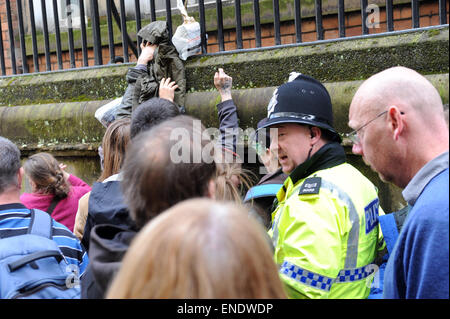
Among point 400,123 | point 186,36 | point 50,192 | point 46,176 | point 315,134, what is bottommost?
point 50,192

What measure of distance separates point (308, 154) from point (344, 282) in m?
0.67

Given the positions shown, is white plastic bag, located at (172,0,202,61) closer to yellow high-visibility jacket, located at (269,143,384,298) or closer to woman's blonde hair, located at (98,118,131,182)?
woman's blonde hair, located at (98,118,131,182)

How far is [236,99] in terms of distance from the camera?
3861 millimetres

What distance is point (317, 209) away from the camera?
2131 mm

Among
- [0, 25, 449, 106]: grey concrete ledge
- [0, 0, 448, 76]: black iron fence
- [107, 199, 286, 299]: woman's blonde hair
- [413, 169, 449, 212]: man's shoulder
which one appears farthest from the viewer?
[0, 0, 448, 76]: black iron fence

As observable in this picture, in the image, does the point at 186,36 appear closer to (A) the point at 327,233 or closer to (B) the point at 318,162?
(B) the point at 318,162

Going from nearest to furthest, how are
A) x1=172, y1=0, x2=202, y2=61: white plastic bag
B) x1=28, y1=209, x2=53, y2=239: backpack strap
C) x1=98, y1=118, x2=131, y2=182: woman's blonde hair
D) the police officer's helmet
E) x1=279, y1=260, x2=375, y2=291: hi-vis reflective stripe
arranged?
x1=279, y1=260, x2=375, y2=291: hi-vis reflective stripe → x1=28, y1=209, x2=53, y2=239: backpack strap → the police officer's helmet → x1=98, y1=118, x2=131, y2=182: woman's blonde hair → x1=172, y1=0, x2=202, y2=61: white plastic bag

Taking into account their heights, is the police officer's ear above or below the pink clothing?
above

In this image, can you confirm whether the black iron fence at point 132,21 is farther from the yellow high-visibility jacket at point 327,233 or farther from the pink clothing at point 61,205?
the yellow high-visibility jacket at point 327,233

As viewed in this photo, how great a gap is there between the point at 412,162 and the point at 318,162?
2.35 feet

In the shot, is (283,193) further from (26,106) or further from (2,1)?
(2,1)

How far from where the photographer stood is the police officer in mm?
2049

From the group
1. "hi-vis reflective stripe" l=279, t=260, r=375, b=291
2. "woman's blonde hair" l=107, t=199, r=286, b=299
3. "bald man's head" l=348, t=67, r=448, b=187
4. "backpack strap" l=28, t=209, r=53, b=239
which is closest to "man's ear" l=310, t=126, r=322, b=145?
"bald man's head" l=348, t=67, r=448, b=187

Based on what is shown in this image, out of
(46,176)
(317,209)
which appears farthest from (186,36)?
(317,209)
